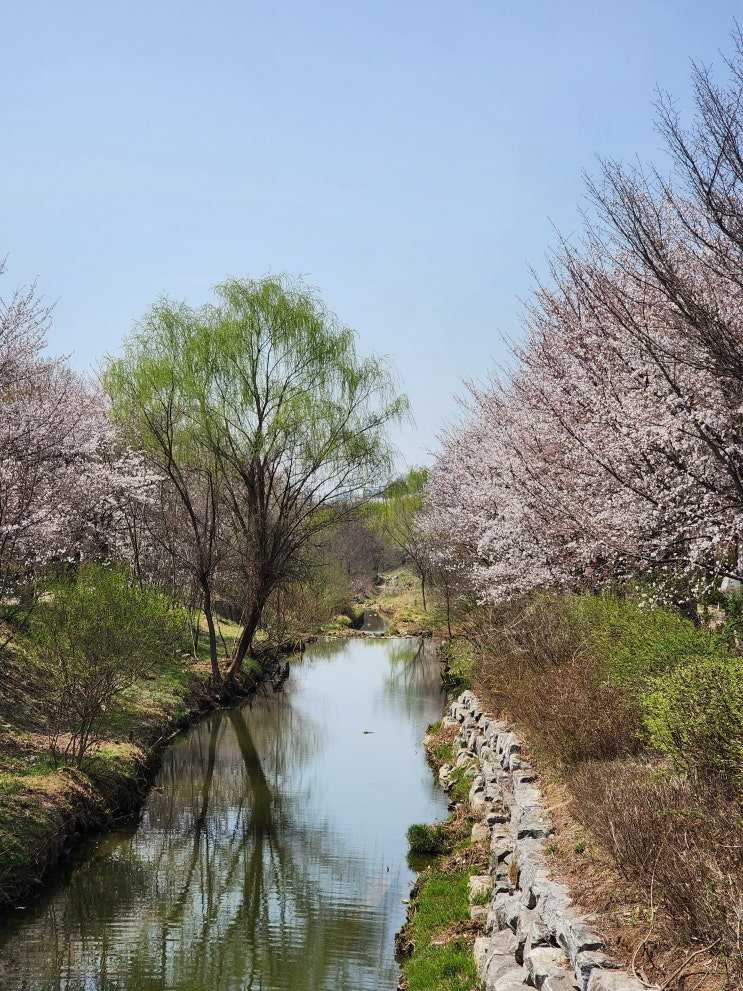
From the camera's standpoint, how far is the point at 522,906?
6414mm

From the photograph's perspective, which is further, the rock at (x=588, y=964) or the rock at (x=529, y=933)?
the rock at (x=529, y=933)

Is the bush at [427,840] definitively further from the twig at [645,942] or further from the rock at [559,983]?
the twig at [645,942]

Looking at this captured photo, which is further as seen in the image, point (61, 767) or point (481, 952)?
point (61, 767)

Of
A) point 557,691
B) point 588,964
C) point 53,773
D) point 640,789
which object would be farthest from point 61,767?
point 588,964

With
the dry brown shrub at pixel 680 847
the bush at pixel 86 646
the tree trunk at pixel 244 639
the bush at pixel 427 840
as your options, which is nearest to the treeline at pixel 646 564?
the dry brown shrub at pixel 680 847

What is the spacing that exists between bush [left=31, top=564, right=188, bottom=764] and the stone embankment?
5174mm

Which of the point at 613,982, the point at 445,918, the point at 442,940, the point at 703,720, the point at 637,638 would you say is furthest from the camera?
the point at 637,638

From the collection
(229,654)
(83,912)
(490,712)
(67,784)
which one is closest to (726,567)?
(490,712)

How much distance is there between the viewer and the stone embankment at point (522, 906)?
4762 millimetres

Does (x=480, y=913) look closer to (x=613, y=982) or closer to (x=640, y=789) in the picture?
(x=640, y=789)

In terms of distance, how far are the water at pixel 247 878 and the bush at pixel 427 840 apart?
264 millimetres

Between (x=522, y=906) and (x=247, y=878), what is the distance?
16.9 ft

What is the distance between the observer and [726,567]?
945cm

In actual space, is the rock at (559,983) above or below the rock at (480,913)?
above
